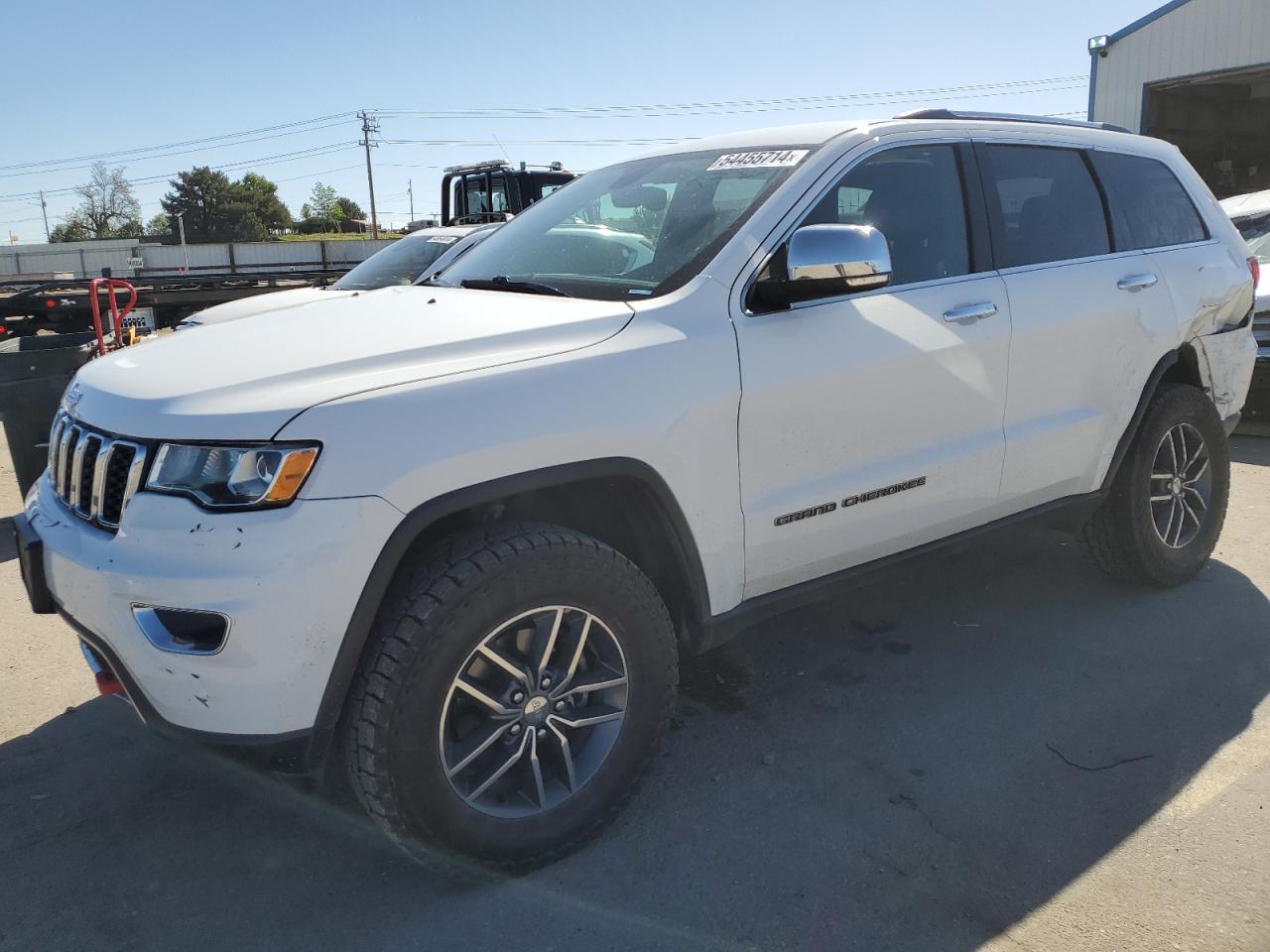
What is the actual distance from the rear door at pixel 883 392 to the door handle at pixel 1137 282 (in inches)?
29.0

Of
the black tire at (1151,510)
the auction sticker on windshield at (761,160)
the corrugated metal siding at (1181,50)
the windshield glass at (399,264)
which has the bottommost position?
the black tire at (1151,510)

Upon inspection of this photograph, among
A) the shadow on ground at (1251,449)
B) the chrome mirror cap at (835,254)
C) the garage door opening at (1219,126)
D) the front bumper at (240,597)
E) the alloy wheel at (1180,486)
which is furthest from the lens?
the garage door opening at (1219,126)

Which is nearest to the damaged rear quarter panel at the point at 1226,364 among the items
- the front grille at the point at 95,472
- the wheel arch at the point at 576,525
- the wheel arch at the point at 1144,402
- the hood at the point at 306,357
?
the wheel arch at the point at 1144,402

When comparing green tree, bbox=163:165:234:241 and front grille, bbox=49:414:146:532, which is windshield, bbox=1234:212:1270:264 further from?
green tree, bbox=163:165:234:241

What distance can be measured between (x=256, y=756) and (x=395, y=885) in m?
0.60

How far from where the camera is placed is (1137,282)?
3857 millimetres

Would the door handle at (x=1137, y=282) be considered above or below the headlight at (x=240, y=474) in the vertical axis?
above

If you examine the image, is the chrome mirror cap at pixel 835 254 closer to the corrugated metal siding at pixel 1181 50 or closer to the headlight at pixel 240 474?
the headlight at pixel 240 474

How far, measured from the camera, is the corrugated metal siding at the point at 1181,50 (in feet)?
57.0

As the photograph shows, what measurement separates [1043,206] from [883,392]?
4.22 ft

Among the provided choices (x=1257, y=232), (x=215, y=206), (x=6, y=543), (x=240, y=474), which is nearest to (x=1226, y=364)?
(x=240, y=474)

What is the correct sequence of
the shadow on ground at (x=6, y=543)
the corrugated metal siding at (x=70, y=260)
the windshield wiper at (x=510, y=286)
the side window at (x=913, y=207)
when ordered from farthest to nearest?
the corrugated metal siding at (x=70, y=260) < the shadow on ground at (x=6, y=543) < the side window at (x=913, y=207) < the windshield wiper at (x=510, y=286)

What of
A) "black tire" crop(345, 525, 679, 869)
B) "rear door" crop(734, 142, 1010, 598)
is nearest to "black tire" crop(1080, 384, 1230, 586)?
"rear door" crop(734, 142, 1010, 598)

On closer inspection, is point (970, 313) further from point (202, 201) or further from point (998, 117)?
point (202, 201)
